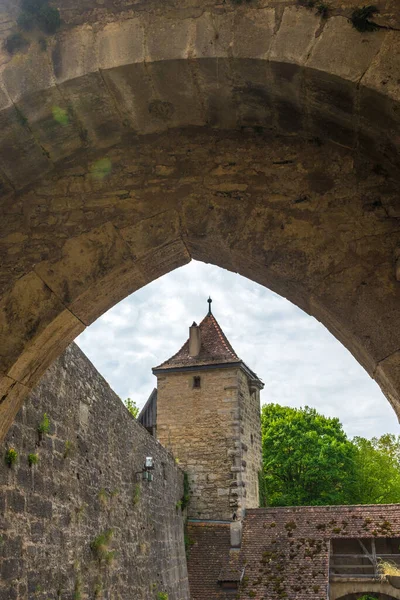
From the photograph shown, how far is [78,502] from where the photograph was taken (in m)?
7.33

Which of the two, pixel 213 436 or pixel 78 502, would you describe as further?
pixel 213 436

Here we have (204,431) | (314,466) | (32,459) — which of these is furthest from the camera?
(314,466)

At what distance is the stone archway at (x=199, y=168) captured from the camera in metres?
2.92

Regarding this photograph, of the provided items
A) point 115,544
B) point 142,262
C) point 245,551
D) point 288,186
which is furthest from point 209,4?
point 245,551

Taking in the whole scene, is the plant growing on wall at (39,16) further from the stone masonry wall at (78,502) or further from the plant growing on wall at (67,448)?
the plant growing on wall at (67,448)

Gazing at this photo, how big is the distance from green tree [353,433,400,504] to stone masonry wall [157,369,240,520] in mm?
10859

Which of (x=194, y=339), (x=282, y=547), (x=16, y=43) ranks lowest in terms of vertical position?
(x=282, y=547)

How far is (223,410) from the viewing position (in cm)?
1681

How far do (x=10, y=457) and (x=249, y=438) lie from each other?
12456 millimetres

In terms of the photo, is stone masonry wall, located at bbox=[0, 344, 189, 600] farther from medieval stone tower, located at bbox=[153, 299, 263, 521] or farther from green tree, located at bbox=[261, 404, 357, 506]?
green tree, located at bbox=[261, 404, 357, 506]

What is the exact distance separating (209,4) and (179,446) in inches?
581

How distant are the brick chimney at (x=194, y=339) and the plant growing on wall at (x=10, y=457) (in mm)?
12419

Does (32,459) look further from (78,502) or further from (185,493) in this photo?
(185,493)

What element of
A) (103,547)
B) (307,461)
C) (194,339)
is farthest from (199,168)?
(307,461)
